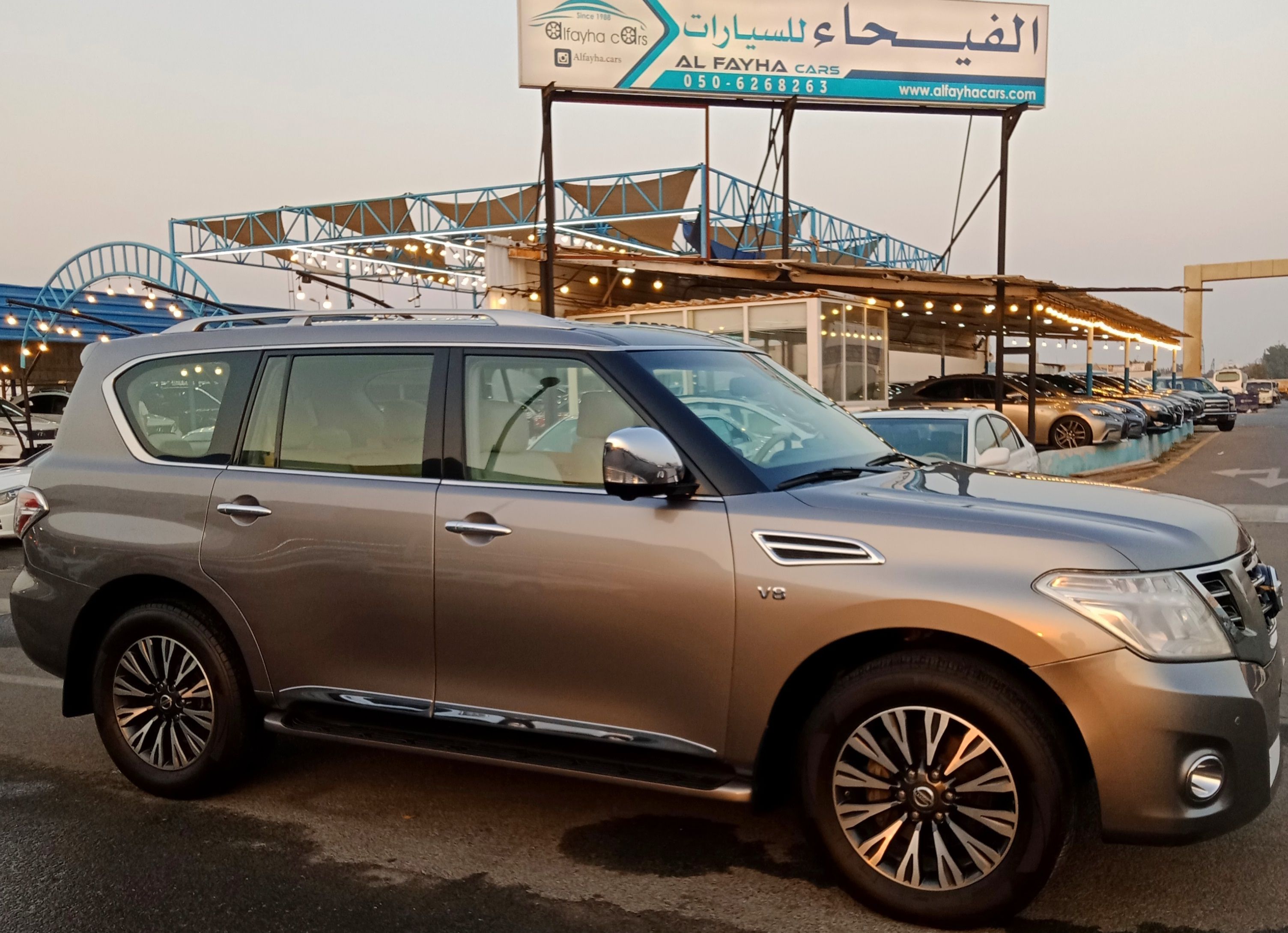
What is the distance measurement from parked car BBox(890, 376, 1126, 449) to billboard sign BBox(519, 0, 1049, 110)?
6001 millimetres

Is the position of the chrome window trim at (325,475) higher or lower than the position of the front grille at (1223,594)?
higher

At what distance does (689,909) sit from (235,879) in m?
1.58

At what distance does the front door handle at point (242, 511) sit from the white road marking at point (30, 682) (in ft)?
9.08

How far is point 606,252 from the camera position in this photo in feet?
63.9

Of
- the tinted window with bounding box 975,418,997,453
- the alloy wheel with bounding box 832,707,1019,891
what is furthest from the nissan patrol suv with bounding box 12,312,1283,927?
the tinted window with bounding box 975,418,997,453

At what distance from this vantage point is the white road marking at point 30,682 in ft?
20.5

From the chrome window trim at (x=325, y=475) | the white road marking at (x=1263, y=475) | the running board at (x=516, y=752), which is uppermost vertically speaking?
the chrome window trim at (x=325, y=475)

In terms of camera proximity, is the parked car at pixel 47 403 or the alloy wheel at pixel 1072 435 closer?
the alloy wheel at pixel 1072 435

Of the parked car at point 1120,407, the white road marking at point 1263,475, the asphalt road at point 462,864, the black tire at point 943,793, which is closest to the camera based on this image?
the black tire at point 943,793

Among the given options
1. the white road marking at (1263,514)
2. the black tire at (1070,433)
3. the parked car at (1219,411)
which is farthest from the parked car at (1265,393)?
the white road marking at (1263,514)

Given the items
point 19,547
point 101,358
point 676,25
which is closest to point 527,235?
point 676,25

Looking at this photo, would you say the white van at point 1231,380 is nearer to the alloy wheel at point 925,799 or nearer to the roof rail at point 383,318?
the roof rail at point 383,318

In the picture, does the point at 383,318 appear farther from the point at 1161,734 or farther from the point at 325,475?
the point at 1161,734

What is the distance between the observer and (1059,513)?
130 inches
